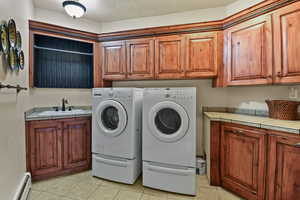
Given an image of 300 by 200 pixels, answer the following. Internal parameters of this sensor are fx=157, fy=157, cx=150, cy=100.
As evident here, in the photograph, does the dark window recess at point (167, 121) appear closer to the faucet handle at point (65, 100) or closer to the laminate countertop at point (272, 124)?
the laminate countertop at point (272, 124)

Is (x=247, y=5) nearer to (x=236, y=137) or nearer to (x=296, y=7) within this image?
(x=296, y=7)

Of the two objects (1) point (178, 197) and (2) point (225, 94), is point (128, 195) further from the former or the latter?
(2) point (225, 94)

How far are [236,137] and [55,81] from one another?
9.11 ft

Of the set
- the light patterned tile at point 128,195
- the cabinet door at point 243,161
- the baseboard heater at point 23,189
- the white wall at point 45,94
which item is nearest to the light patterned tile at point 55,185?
the baseboard heater at point 23,189

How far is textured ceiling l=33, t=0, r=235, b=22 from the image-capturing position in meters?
2.22

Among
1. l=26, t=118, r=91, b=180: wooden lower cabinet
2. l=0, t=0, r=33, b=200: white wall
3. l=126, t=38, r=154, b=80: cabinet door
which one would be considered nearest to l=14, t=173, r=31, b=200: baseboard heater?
l=0, t=0, r=33, b=200: white wall

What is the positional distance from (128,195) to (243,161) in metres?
1.35

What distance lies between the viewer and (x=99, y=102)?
2.17 metres

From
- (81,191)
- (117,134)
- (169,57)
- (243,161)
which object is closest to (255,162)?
(243,161)

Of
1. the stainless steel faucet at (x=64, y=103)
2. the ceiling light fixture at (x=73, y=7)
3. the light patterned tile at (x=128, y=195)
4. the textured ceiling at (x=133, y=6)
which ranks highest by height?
the textured ceiling at (x=133, y=6)

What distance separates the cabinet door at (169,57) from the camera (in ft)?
7.62

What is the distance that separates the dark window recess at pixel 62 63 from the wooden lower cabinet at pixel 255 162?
2.33 metres

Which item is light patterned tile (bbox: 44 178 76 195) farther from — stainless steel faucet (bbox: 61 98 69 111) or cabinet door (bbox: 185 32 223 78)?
cabinet door (bbox: 185 32 223 78)

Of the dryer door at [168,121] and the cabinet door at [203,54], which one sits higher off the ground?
the cabinet door at [203,54]
